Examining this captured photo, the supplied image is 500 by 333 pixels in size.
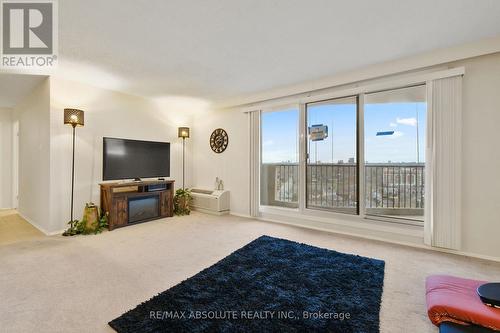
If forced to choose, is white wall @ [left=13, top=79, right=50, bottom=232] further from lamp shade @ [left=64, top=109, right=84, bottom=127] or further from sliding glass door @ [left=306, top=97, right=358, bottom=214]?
sliding glass door @ [left=306, top=97, right=358, bottom=214]

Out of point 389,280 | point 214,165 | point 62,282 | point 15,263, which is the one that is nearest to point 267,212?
point 214,165

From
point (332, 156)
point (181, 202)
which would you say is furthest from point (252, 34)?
point (181, 202)

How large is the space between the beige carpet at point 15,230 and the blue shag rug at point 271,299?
303 centimetres

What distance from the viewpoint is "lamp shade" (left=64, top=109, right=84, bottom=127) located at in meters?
3.42

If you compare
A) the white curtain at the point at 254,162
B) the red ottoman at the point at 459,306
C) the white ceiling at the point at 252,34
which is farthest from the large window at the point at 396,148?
the white curtain at the point at 254,162

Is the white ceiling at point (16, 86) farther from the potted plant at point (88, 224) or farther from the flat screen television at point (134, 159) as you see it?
the potted plant at point (88, 224)

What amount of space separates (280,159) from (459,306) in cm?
340

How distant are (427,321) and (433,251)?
1688mm

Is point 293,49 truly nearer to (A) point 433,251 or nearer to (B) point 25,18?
(B) point 25,18

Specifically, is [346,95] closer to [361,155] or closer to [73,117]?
[361,155]

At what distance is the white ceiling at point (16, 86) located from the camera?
11.5ft

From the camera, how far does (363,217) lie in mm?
3504

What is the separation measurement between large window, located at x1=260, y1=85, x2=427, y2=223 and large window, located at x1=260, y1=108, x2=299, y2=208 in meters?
0.02

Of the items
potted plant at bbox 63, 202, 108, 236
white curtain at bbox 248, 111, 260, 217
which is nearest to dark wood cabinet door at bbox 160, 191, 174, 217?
potted plant at bbox 63, 202, 108, 236
